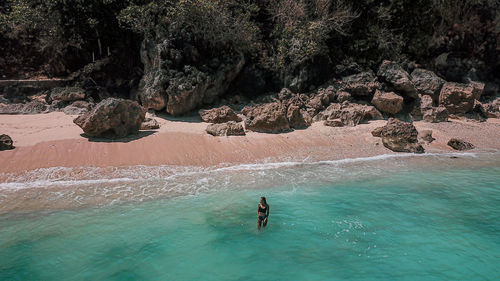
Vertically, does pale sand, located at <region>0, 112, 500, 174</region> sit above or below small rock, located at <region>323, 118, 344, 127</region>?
below

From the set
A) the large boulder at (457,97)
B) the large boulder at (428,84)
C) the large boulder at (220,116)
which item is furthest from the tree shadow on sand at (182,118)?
the large boulder at (457,97)

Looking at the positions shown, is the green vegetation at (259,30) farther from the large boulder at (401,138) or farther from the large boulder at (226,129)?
the large boulder at (401,138)

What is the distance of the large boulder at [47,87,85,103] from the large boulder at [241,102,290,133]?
7.47 m

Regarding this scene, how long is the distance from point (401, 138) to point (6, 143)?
1340 cm

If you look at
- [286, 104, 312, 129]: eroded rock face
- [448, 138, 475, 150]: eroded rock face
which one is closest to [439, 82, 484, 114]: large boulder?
[448, 138, 475, 150]: eroded rock face

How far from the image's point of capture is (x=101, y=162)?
354 inches

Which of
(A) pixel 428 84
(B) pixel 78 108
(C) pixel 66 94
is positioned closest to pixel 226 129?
(B) pixel 78 108

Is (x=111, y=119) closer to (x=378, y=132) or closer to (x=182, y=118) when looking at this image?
(x=182, y=118)

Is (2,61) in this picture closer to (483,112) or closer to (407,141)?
(407,141)

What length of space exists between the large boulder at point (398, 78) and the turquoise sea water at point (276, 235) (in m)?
6.27

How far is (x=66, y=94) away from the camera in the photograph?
12625 millimetres

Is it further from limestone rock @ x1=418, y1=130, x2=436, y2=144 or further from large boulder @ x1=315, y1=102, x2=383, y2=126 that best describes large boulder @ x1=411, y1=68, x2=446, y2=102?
limestone rock @ x1=418, y1=130, x2=436, y2=144

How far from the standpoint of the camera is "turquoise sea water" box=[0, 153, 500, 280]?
16.8 ft

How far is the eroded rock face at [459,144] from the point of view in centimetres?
1160
